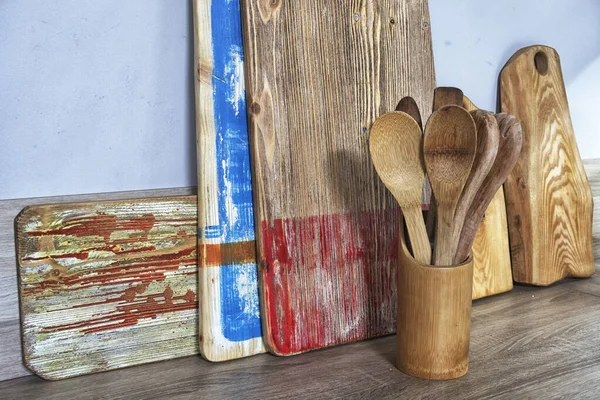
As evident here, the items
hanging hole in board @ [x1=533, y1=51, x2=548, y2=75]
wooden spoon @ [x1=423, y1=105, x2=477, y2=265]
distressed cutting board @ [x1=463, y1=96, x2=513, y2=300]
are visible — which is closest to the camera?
wooden spoon @ [x1=423, y1=105, x2=477, y2=265]

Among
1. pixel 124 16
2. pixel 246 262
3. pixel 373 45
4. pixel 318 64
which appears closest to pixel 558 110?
pixel 373 45

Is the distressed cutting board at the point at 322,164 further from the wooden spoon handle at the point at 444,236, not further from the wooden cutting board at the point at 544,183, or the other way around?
the wooden cutting board at the point at 544,183

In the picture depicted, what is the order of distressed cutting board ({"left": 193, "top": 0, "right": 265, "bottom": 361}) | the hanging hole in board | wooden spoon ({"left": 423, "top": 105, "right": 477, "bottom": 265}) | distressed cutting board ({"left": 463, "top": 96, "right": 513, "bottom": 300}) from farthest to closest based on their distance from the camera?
the hanging hole in board < distressed cutting board ({"left": 463, "top": 96, "right": 513, "bottom": 300}) < distressed cutting board ({"left": 193, "top": 0, "right": 265, "bottom": 361}) < wooden spoon ({"left": 423, "top": 105, "right": 477, "bottom": 265})

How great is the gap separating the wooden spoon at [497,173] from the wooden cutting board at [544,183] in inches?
16.7

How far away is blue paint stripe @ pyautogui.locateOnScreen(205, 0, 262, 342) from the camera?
2.80 ft

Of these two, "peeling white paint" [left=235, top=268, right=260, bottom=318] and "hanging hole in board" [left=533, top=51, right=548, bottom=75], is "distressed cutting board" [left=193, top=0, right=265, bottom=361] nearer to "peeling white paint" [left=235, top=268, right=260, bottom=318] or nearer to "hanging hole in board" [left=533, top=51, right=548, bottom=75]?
"peeling white paint" [left=235, top=268, right=260, bottom=318]

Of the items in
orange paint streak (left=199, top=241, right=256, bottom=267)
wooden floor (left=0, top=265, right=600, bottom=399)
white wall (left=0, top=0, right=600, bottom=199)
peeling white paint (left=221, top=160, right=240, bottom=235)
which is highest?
white wall (left=0, top=0, right=600, bottom=199)

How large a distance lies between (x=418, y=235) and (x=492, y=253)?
42 cm

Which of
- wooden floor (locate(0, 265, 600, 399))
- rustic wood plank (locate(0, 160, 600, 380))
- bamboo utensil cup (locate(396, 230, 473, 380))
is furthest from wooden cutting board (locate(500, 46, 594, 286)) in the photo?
rustic wood plank (locate(0, 160, 600, 380))

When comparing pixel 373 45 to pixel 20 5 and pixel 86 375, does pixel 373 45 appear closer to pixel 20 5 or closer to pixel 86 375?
pixel 20 5

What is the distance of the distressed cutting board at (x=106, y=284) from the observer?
0.77 metres

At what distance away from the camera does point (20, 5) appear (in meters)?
0.77

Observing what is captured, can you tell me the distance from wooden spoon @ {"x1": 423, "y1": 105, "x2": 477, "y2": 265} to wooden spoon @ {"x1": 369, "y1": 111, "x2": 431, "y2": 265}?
2 cm

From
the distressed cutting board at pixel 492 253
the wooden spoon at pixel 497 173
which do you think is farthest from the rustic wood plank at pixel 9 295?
the distressed cutting board at pixel 492 253
